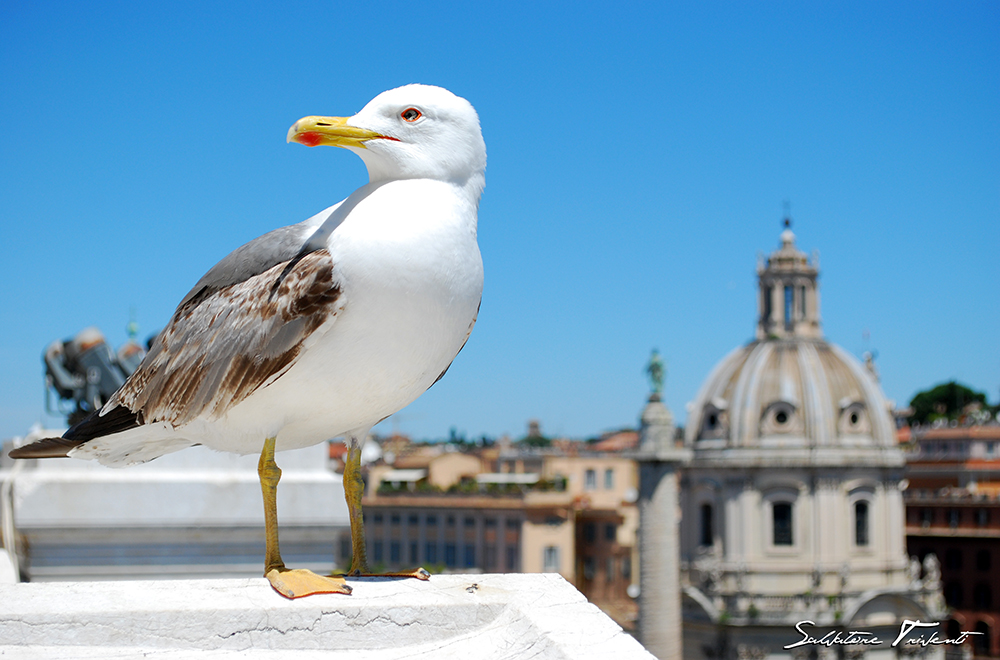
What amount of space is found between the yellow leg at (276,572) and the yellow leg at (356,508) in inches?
9.3

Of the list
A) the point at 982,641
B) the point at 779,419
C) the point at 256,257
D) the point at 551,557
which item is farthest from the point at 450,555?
the point at 256,257

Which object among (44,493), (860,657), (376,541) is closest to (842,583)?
(860,657)

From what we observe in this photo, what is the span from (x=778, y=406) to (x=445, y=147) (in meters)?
41.6

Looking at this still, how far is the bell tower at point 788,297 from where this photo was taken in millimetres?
46375

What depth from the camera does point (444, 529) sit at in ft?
168

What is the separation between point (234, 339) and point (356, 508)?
731 millimetres

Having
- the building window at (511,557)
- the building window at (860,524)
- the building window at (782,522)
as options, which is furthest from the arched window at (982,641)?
the building window at (511,557)

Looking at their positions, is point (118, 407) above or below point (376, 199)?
→ below

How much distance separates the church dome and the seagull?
1618 inches

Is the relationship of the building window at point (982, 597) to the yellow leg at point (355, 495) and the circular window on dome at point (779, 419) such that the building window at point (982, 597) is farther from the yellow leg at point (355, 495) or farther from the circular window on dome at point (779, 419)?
the yellow leg at point (355, 495)

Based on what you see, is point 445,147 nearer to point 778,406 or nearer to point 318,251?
point 318,251

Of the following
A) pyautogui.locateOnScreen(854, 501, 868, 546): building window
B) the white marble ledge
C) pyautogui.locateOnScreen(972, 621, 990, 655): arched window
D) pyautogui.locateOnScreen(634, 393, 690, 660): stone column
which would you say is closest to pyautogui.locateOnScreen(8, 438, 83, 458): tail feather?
the white marble ledge

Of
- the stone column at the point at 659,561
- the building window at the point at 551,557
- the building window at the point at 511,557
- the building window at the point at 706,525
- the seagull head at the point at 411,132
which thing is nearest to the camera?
the seagull head at the point at 411,132

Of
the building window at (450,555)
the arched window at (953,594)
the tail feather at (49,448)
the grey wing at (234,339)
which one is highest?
the grey wing at (234,339)
